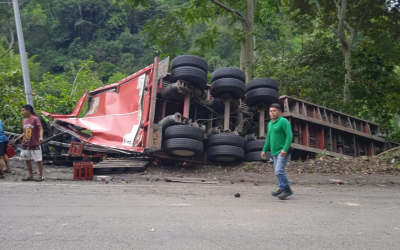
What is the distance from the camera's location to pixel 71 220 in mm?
4324

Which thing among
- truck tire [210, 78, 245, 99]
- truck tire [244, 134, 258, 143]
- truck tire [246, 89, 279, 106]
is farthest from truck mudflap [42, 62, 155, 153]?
truck tire [244, 134, 258, 143]

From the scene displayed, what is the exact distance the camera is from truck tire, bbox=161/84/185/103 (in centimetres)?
967

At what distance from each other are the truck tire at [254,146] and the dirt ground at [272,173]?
397 mm

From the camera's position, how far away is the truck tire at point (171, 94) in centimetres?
967

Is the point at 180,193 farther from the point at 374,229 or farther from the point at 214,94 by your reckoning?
the point at 214,94

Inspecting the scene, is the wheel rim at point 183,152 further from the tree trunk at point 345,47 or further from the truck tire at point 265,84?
the tree trunk at point 345,47

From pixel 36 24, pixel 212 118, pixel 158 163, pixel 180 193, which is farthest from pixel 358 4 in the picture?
pixel 36 24

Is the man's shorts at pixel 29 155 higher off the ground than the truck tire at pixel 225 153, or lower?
lower

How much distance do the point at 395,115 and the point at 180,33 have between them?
29.5 ft

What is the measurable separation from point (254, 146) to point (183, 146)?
212cm

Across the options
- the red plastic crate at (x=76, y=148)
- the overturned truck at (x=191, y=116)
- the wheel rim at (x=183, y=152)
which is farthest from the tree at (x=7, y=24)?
the wheel rim at (x=183, y=152)

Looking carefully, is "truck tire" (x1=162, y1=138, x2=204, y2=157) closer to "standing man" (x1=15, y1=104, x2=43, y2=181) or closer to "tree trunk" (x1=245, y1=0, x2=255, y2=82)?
"standing man" (x1=15, y1=104, x2=43, y2=181)

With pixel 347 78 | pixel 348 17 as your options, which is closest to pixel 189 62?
pixel 347 78

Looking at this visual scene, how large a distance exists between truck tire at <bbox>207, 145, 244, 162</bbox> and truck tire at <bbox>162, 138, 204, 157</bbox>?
Result: 0.51 meters
